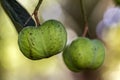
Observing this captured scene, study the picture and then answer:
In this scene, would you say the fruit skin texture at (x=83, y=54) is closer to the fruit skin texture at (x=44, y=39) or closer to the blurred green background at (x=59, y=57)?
the fruit skin texture at (x=44, y=39)

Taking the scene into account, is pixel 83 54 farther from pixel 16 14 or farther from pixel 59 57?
pixel 59 57

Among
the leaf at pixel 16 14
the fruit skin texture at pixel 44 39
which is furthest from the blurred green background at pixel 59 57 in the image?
the fruit skin texture at pixel 44 39

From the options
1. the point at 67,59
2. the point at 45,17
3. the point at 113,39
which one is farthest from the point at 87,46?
the point at 113,39

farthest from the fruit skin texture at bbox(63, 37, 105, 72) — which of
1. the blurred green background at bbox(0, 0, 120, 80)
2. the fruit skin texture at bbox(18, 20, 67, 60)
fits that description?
the blurred green background at bbox(0, 0, 120, 80)

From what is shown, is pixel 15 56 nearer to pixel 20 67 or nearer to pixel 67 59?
pixel 20 67

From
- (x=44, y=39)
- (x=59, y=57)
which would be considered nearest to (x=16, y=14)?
(x=44, y=39)

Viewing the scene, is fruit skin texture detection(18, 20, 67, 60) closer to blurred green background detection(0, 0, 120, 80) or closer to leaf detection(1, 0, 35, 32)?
leaf detection(1, 0, 35, 32)
